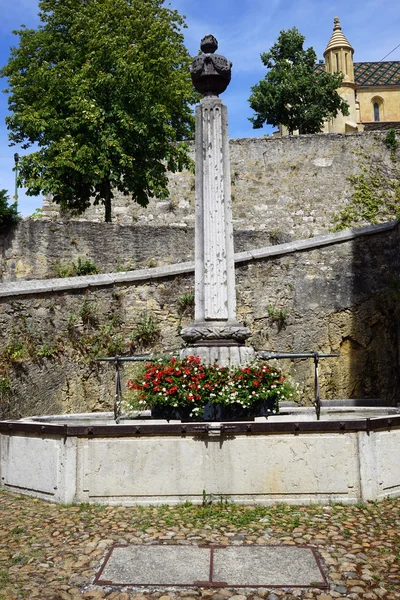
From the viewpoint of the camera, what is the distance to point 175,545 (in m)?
4.47

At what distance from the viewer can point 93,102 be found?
17.5m

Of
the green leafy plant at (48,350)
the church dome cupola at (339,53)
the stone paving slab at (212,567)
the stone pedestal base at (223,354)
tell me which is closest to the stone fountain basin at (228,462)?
the stone paving slab at (212,567)

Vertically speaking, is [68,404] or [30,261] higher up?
[30,261]

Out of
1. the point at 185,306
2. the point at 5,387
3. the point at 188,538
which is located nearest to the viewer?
the point at 188,538

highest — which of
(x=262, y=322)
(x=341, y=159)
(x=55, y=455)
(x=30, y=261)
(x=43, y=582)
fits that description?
(x=341, y=159)

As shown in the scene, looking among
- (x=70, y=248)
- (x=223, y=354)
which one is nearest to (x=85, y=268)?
(x=70, y=248)

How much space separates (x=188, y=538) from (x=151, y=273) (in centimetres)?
814

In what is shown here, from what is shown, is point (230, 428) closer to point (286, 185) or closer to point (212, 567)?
point (212, 567)

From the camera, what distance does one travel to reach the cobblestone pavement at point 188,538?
369 centimetres

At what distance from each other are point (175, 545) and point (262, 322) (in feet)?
27.6

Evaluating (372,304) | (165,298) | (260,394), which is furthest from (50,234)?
(260,394)

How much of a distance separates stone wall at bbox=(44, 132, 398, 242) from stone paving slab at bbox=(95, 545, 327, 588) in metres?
18.3

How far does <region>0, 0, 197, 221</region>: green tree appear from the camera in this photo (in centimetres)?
1733

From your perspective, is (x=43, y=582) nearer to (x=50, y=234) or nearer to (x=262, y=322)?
(x=262, y=322)
